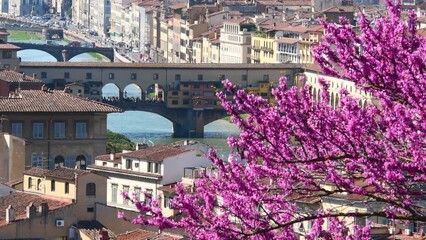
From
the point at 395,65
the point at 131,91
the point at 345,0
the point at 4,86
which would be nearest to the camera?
the point at 395,65

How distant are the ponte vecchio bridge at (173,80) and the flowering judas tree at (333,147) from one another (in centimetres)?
4807

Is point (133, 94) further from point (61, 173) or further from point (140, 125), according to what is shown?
point (61, 173)

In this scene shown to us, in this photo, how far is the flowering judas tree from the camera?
592 cm

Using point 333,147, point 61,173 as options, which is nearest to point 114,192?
point 61,173

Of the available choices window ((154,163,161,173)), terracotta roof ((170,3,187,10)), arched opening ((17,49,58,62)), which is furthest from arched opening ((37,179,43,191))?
arched opening ((17,49,58,62))

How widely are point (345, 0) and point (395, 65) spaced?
231 ft

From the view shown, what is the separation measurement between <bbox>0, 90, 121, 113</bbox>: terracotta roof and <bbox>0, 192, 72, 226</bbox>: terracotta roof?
281 inches

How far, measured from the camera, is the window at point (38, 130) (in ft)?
85.1

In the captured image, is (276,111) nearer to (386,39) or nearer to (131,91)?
(386,39)

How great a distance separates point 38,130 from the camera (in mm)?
26000

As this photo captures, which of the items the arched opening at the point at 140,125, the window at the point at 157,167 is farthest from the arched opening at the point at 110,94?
the window at the point at 157,167

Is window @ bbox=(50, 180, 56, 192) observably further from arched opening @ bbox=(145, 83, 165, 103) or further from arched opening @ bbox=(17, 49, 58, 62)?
arched opening @ bbox=(17, 49, 58, 62)

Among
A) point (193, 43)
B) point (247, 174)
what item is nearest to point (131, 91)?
point (193, 43)

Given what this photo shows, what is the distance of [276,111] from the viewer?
6191 mm
